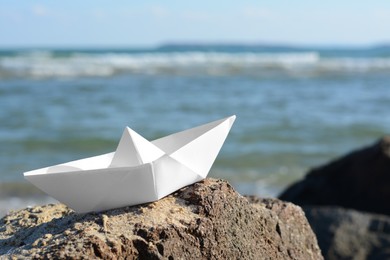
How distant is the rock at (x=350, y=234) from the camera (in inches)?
171

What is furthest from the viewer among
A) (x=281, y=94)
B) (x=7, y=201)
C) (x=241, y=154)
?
(x=281, y=94)

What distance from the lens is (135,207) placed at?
201cm

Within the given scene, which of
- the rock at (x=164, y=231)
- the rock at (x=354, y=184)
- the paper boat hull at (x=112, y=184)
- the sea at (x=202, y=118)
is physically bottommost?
the sea at (x=202, y=118)

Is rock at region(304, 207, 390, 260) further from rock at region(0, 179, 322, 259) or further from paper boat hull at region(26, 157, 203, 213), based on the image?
paper boat hull at region(26, 157, 203, 213)

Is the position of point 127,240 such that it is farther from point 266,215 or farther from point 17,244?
point 266,215

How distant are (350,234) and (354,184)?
1.21 m

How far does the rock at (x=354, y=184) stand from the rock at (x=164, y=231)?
10.6ft

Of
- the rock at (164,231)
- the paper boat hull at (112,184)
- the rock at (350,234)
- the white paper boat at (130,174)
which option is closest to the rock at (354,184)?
the rock at (350,234)

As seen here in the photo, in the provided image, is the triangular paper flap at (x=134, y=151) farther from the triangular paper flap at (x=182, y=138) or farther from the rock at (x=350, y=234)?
the rock at (x=350, y=234)

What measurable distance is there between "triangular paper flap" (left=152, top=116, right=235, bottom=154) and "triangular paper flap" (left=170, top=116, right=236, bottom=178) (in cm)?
3

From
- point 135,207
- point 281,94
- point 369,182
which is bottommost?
point 281,94

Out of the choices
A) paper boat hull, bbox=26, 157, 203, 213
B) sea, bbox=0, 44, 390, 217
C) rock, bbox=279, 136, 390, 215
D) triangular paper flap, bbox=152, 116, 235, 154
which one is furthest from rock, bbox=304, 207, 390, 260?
sea, bbox=0, 44, 390, 217

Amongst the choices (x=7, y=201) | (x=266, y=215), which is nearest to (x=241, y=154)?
(x=7, y=201)

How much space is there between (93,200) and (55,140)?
25.7 ft
